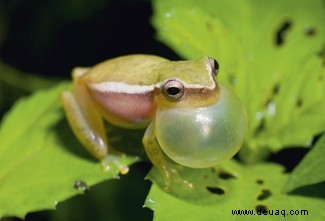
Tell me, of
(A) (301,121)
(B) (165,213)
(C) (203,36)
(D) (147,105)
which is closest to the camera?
(B) (165,213)

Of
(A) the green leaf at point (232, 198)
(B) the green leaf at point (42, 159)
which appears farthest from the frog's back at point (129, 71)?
(A) the green leaf at point (232, 198)

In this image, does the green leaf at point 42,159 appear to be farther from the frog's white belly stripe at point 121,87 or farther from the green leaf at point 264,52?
the green leaf at point 264,52

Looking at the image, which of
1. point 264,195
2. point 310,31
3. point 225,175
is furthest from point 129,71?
point 310,31

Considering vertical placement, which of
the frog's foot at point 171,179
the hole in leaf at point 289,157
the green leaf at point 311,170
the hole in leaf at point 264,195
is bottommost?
the hole in leaf at point 289,157

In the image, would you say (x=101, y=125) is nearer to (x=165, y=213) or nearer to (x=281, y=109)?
(x=165, y=213)

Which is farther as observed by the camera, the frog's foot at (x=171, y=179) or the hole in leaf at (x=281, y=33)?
the hole in leaf at (x=281, y=33)

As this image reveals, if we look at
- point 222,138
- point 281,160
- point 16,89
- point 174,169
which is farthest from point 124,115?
point 16,89

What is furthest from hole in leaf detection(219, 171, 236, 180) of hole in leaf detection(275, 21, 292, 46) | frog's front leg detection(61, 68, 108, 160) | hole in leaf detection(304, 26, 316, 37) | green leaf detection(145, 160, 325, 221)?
hole in leaf detection(304, 26, 316, 37)
